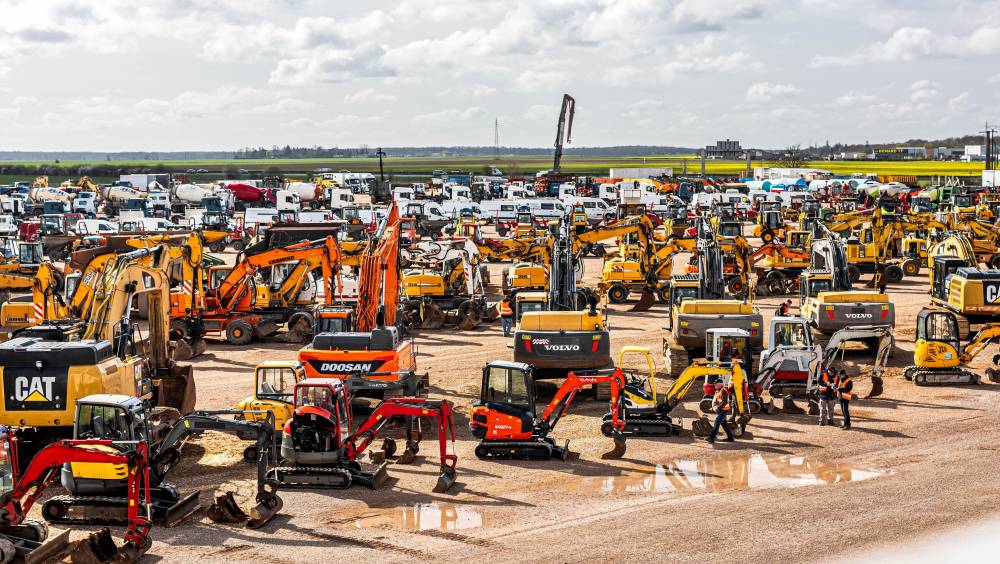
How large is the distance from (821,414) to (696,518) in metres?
7.42

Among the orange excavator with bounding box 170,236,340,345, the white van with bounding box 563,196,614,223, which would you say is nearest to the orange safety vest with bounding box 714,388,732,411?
the orange excavator with bounding box 170,236,340,345

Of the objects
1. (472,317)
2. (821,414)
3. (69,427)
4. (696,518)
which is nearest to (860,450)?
(821,414)

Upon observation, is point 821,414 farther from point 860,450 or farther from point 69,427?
point 69,427

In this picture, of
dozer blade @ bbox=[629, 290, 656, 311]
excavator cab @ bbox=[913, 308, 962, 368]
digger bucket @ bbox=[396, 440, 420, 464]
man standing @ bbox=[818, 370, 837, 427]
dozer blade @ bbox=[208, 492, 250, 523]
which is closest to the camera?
dozer blade @ bbox=[208, 492, 250, 523]

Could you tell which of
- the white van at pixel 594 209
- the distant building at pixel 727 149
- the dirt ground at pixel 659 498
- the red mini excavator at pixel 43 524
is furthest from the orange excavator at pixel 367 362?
the distant building at pixel 727 149

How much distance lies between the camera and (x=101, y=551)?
48.5ft

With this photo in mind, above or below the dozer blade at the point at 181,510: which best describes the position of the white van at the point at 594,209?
above

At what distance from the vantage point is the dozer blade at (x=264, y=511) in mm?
16422

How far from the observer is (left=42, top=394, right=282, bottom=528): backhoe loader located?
16484mm

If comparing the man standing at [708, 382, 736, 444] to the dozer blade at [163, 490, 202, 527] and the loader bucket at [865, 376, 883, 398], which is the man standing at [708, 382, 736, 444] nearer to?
the loader bucket at [865, 376, 883, 398]

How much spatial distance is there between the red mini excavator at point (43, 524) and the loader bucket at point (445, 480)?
4486mm

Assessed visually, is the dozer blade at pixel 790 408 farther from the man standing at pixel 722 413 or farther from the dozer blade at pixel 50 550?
the dozer blade at pixel 50 550

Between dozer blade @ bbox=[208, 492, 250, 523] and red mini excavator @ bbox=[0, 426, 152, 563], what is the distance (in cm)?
104

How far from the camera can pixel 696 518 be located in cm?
1634
